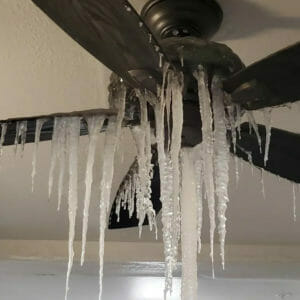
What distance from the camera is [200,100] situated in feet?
3.17

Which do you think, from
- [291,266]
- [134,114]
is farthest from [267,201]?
[134,114]

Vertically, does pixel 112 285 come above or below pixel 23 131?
below

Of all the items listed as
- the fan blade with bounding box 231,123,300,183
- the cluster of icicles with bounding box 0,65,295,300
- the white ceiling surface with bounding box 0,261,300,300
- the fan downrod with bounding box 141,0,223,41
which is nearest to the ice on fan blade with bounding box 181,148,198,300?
the cluster of icicles with bounding box 0,65,295,300

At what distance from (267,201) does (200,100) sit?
1.17 meters

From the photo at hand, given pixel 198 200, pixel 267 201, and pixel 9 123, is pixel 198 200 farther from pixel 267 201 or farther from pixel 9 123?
pixel 267 201

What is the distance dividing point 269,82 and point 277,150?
298 millimetres

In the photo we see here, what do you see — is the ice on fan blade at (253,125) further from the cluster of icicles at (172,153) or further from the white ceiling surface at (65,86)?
the white ceiling surface at (65,86)

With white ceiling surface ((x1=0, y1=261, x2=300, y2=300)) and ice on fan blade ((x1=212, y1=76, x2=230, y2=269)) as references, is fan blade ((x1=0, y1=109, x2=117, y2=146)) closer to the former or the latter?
ice on fan blade ((x1=212, y1=76, x2=230, y2=269))

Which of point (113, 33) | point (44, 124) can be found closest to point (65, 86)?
point (44, 124)

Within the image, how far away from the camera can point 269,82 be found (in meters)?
0.91

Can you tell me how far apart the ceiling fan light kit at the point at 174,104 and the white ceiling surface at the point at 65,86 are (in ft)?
0.37

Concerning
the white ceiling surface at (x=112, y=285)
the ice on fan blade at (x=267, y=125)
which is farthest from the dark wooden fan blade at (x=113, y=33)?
the white ceiling surface at (x=112, y=285)

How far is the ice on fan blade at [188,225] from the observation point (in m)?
1.22

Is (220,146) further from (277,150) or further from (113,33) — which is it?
(113,33)
